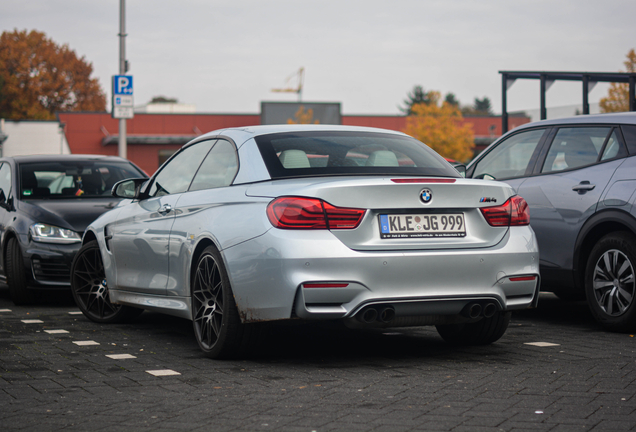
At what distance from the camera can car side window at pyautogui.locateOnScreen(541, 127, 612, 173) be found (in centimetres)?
700

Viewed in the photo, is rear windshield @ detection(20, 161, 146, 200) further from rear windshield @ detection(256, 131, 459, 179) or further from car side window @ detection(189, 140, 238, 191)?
rear windshield @ detection(256, 131, 459, 179)

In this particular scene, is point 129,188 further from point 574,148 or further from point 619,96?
point 619,96

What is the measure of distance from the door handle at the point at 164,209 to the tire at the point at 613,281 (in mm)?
3309

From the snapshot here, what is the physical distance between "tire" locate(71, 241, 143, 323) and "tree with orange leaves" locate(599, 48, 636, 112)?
35.7m

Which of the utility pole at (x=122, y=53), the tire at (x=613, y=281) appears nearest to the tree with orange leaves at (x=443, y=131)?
the utility pole at (x=122, y=53)

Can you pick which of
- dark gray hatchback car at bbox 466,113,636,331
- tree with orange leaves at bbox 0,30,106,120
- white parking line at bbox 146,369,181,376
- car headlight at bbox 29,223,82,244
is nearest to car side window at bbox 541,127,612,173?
dark gray hatchback car at bbox 466,113,636,331

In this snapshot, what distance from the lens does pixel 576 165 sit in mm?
7117

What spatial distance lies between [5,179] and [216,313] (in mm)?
5629

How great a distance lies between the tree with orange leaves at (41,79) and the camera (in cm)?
7081

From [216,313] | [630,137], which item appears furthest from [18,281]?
[630,137]

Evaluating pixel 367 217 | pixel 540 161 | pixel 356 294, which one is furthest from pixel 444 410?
pixel 540 161

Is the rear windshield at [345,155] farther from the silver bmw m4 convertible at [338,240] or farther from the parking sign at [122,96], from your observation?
the parking sign at [122,96]

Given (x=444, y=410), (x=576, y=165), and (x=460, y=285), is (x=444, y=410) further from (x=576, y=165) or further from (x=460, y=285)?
(x=576, y=165)

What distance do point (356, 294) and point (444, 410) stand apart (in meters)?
0.99
